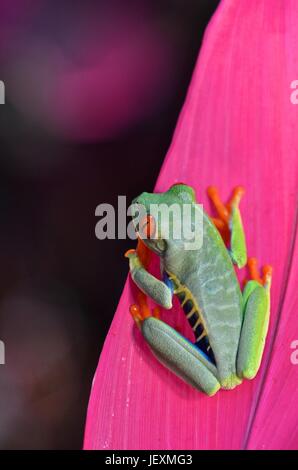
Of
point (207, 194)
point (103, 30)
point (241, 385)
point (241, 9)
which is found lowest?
point (241, 385)

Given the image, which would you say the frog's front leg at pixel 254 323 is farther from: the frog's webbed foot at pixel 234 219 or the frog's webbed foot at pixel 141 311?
the frog's webbed foot at pixel 141 311

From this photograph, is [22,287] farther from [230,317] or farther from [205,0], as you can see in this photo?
[205,0]

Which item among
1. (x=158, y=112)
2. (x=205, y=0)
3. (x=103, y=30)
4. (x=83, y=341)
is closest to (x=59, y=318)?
(x=83, y=341)

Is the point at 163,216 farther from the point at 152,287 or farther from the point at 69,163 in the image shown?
the point at 69,163

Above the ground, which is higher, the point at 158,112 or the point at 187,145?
the point at 158,112

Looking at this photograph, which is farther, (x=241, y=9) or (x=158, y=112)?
(x=158, y=112)

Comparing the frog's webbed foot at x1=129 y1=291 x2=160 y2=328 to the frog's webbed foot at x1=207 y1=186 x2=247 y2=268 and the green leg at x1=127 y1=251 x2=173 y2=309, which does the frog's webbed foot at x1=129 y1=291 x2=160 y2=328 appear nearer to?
the green leg at x1=127 y1=251 x2=173 y2=309

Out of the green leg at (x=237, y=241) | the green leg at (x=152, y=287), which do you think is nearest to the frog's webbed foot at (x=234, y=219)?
the green leg at (x=237, y=241)
